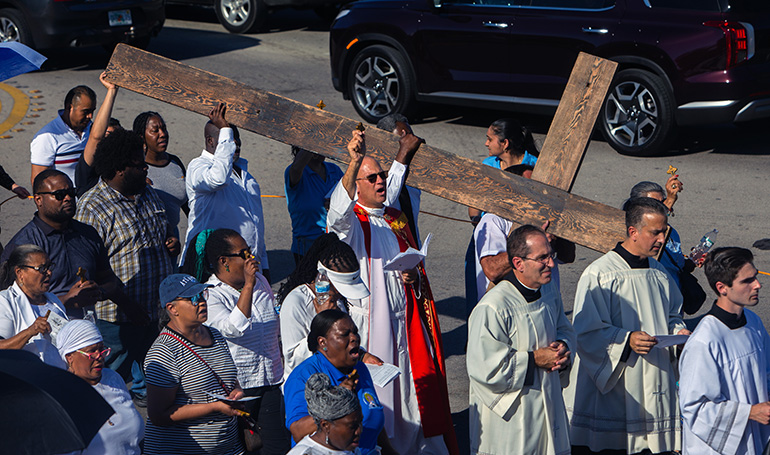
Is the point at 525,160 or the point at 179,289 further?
the point at 525,160

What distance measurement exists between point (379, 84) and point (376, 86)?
0.21 feet

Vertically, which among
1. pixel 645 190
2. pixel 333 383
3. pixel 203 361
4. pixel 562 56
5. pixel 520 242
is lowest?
pixel 203 361

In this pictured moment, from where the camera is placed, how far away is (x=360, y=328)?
5500 mm

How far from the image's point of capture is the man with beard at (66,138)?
7164mm

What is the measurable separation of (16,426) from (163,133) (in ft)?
13.8

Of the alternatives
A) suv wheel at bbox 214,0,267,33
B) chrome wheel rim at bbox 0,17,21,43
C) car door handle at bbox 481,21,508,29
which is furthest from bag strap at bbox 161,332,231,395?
suv wheel at bbox 214,0,267,33

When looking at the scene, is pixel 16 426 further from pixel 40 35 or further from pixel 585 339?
pixel 40 35

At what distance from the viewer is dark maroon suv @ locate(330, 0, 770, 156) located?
33.5ft

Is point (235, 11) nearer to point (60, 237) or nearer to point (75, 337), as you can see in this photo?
point (60, 237)

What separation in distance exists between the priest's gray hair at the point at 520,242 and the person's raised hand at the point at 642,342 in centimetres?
84

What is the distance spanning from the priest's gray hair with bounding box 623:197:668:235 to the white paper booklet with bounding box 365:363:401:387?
1619mm

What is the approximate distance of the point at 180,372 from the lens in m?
4.61

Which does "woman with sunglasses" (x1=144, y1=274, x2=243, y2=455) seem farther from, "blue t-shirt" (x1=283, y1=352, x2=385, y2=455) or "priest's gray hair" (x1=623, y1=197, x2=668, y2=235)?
"priest's gray hair" (x1=623, y1=197, x2=668, y2=235)

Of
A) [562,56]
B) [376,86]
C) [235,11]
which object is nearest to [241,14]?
[235,11]
